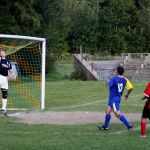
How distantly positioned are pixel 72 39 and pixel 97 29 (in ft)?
13.9

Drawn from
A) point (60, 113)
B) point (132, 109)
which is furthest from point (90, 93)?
point (60, 113)

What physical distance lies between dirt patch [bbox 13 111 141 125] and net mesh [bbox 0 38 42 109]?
14.0 feet

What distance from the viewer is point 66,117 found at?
55.8 ft

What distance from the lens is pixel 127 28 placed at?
90062mm

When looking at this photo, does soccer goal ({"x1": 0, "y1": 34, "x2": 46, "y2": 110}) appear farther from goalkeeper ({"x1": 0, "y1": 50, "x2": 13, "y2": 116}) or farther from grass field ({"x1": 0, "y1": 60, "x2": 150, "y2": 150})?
goalkeeper ({"x1": 0, "y1": 50, "x2": 13, "y2": 116})

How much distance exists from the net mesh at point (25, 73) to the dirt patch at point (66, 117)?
425 centimetres

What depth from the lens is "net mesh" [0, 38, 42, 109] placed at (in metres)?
23.7

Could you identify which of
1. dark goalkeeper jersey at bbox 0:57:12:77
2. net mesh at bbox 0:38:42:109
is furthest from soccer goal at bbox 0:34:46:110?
dark goalkeeper jersey at bbox 0:57:12:77

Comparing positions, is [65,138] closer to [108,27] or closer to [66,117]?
[66,117]

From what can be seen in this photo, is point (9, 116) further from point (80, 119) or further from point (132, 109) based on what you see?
point (132, 109)

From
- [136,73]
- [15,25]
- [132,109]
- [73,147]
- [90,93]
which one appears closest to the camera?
[73,147]

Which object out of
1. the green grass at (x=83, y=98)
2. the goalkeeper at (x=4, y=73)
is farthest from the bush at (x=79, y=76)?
the goalkeeper at (x=4, y=73)

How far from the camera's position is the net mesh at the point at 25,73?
2367 cm

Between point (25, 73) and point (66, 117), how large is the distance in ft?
46.1
